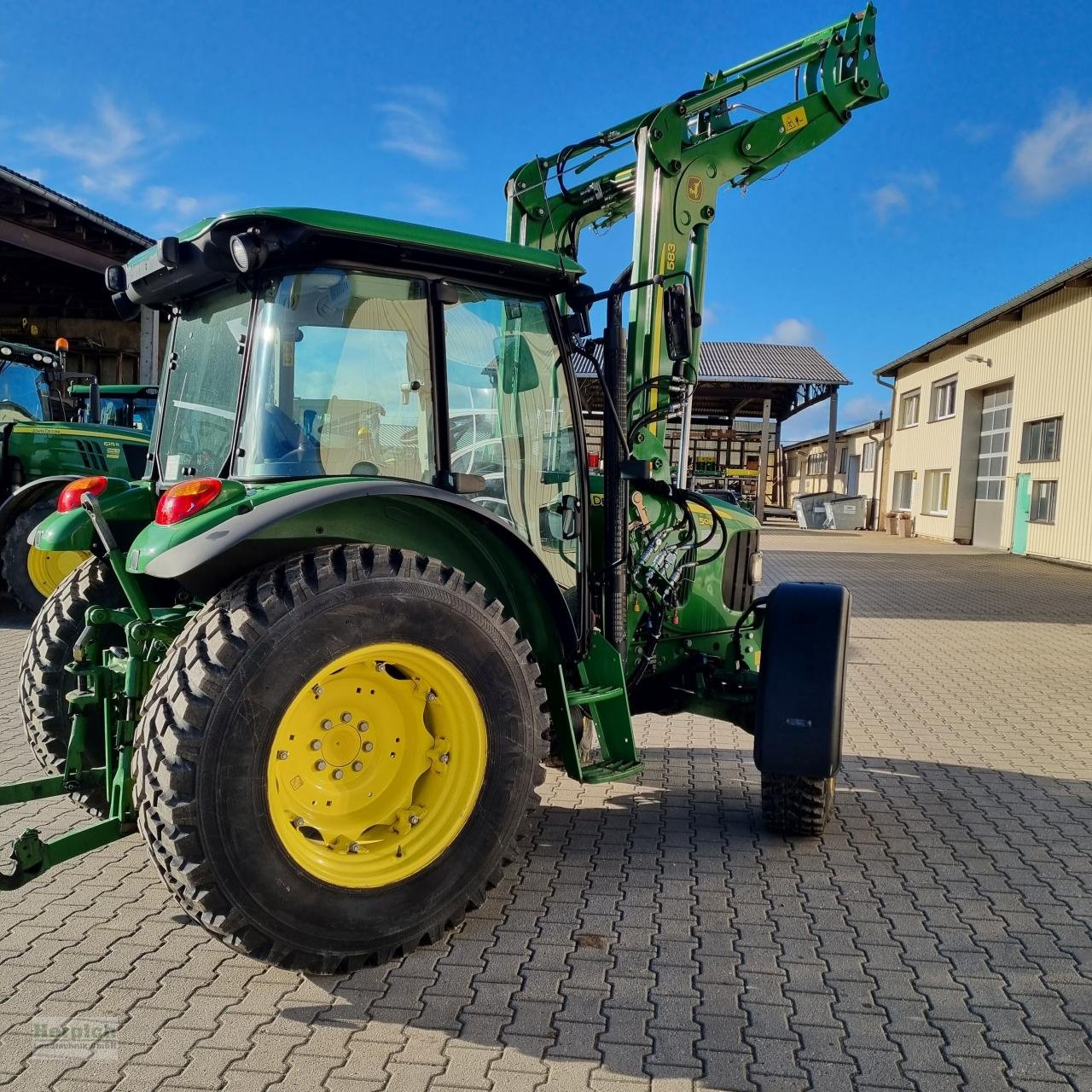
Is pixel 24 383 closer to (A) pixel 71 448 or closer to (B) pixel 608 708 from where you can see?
(A) pixel 71 448

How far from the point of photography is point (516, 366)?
377 cm

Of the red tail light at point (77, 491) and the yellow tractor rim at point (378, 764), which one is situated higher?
the red tail light at point (77, 491)

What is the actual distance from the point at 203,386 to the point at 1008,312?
72.9 ft

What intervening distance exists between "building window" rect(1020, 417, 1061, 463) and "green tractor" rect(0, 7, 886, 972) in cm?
1797

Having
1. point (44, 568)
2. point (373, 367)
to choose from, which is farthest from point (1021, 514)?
point (373, 367)

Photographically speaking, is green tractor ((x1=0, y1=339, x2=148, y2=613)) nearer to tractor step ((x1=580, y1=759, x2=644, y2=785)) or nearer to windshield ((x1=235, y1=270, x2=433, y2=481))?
windshield ((x1=235, y1=270, x2=433, y2=481))

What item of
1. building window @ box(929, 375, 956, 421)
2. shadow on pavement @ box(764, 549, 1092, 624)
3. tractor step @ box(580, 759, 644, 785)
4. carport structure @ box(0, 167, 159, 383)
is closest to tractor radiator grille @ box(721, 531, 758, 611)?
tractor step @ box(580, 759, 644, 785)

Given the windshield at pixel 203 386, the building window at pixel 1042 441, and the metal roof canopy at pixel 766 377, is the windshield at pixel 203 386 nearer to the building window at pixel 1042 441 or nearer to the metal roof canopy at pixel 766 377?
the building window at pixel 1042 441

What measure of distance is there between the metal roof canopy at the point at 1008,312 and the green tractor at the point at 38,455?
1654 cm

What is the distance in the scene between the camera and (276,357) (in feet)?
10.5

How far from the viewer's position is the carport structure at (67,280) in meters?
14.7

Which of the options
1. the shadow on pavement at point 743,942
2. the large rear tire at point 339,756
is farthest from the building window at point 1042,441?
the large rear tire at point 339,756

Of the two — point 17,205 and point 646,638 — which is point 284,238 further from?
point 17,205

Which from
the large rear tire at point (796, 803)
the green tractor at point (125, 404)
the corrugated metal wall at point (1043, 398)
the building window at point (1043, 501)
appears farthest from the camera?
the building window at point (1043, 501)
